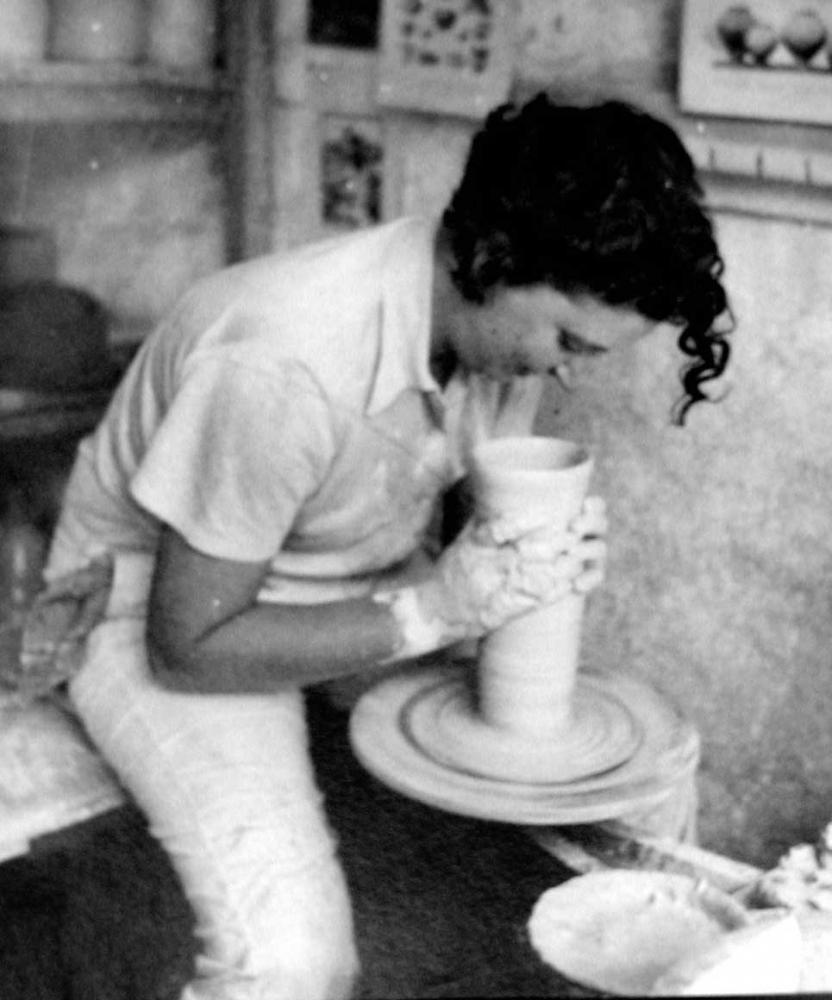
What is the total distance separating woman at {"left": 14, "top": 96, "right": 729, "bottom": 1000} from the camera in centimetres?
126

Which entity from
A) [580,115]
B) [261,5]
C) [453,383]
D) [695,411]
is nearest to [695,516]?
[695,411]

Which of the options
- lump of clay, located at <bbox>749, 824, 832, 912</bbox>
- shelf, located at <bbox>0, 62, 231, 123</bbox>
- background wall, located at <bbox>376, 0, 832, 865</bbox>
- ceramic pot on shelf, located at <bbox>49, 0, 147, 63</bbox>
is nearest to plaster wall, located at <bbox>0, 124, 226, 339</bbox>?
shelf, located at <bbox>0, 62, 231, 123</bbox>

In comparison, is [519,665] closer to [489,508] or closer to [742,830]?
[489,508]

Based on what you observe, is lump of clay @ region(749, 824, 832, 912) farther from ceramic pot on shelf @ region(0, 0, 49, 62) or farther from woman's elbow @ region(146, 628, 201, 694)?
ceramic pot on shelf @ region(0, 0, 49, 62)

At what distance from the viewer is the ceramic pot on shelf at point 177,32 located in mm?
2070

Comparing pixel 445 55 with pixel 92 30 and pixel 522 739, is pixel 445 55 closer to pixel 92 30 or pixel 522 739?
pixel 92 30

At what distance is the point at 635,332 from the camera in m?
1.31

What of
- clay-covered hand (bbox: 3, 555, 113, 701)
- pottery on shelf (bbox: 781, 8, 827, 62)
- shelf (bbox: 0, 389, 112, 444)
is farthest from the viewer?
shelf (bbox: 0, 389, 112, 444)

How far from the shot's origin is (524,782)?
133 cm

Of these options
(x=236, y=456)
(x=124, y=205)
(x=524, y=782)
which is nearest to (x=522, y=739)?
(x=524, y=782)

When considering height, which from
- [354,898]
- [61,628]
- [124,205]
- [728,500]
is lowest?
[354,898]

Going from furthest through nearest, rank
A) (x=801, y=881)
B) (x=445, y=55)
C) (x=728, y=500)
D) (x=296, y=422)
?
(x=445, y=55)
(x=728, y=500)
(x=296, y=422)
(x=801, y=881)

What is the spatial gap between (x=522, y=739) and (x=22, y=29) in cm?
116

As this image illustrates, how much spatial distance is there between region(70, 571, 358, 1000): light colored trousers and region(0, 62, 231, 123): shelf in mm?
762
